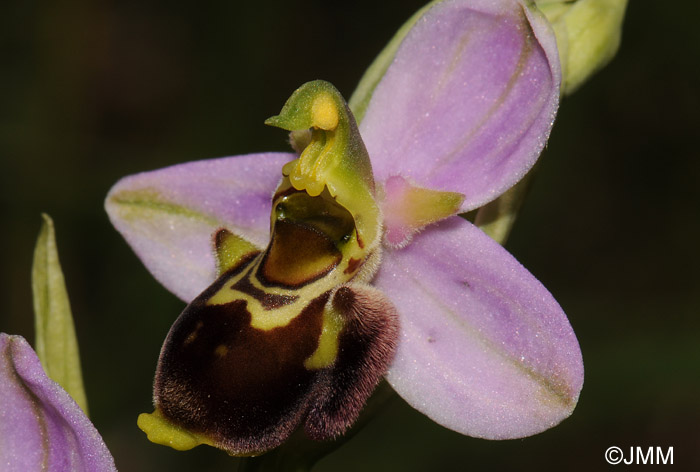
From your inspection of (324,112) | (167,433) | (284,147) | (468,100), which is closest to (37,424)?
(167,433)

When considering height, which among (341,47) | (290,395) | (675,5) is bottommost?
(341,47)

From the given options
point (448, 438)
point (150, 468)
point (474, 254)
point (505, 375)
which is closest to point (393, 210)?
point (474, 254)

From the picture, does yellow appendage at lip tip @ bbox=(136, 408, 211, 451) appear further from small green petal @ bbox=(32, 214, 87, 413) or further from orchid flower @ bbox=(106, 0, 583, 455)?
small green petal @ bbox=(32, 214, 87, 413)

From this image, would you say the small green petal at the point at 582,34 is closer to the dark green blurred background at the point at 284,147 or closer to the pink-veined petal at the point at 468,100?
the pink-veined petal at the point at 468,100

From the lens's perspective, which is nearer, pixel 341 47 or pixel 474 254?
pixel 474 254

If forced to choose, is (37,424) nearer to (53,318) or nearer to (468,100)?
(53,318)

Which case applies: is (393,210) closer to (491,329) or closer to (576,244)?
(491,329)
